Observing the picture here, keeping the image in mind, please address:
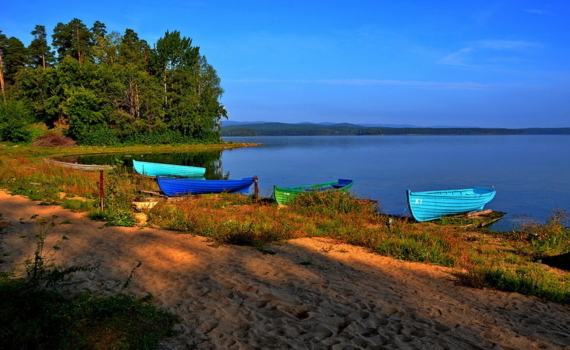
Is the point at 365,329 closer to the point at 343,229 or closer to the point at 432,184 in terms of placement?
the point at 343,229

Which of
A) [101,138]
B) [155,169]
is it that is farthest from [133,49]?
[155,169]

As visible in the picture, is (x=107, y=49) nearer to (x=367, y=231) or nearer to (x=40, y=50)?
(x=40, y=50)

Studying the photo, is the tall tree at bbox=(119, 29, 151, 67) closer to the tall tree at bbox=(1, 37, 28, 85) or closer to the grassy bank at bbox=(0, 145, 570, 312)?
the tall tree at bbox=(1, 37, 28, 85)

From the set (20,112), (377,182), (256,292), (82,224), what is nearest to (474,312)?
(256,292)

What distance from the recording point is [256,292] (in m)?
6.68

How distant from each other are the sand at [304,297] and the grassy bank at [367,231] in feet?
1.65

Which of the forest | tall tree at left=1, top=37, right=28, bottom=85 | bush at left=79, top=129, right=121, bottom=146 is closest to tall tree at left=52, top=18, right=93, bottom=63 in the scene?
the forest

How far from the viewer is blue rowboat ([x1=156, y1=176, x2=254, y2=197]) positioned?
19656 mm

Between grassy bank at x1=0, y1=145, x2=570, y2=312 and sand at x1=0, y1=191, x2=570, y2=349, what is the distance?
50cm

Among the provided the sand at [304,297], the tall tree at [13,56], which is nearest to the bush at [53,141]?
the tall tree at [13,56]

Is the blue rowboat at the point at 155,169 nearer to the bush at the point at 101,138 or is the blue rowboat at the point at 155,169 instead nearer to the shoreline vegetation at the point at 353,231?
the shoreline vegetation at the point at 353,231

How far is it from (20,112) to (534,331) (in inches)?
2320

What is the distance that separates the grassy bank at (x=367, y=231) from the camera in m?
8.54

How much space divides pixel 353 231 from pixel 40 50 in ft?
236
